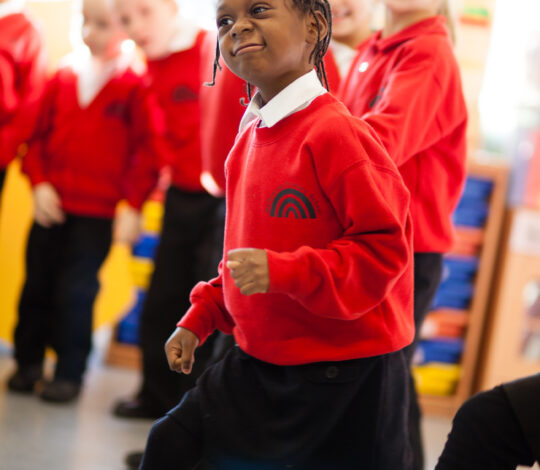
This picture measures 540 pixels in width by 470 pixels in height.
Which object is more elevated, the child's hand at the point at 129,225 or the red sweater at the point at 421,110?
the red sweater at the point at 421,110

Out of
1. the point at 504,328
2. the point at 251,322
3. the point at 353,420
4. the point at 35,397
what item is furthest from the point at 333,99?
the point at 504,328

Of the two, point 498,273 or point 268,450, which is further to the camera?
point 498,273

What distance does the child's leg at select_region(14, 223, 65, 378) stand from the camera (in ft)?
7.45

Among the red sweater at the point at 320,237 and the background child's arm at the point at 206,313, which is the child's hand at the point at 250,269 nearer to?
the red sweater at the point at 320,237

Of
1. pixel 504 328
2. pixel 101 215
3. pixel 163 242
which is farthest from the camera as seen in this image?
pixel 504 328

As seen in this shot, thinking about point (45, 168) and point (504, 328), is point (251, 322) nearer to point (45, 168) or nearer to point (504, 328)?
point (45, 168)

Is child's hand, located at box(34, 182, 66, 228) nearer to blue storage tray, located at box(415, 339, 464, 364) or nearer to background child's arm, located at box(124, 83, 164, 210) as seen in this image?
background child's arm, located at box(124, 83, 164, 210)

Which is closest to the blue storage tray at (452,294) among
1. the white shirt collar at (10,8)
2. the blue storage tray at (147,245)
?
the blue storage tray at (147,245)

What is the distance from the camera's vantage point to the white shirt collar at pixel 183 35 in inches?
81.8

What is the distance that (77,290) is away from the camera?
2.22 meters

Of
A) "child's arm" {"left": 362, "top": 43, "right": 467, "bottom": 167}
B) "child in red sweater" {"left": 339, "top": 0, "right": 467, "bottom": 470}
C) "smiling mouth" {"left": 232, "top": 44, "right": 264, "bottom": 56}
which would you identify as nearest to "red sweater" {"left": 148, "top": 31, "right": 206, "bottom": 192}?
"child in red sweater" {"left": 339, "top": 0, "right": 467, "bottom": 470}

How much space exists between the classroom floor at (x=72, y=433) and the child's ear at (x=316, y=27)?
47.7 inches

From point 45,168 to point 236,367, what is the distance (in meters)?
1.48

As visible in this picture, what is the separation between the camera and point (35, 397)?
2.21 metres
